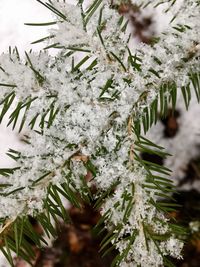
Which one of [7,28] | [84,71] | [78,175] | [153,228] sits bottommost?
[153,228]

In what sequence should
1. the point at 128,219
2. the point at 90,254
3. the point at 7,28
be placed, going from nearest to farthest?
1. the point at 128,219
2. the point at 90,254
3. the point at 7,28

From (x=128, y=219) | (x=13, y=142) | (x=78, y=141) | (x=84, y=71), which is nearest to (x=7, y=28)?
(x=13, y=142)

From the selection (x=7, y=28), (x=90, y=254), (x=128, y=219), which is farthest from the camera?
(x=7, y=28)

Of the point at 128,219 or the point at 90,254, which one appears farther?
the point at 90,254

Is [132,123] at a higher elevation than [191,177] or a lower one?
higher

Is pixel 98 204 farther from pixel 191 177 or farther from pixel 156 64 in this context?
pixel 191 177

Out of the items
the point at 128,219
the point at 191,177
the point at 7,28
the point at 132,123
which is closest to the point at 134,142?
the point at 132,123
